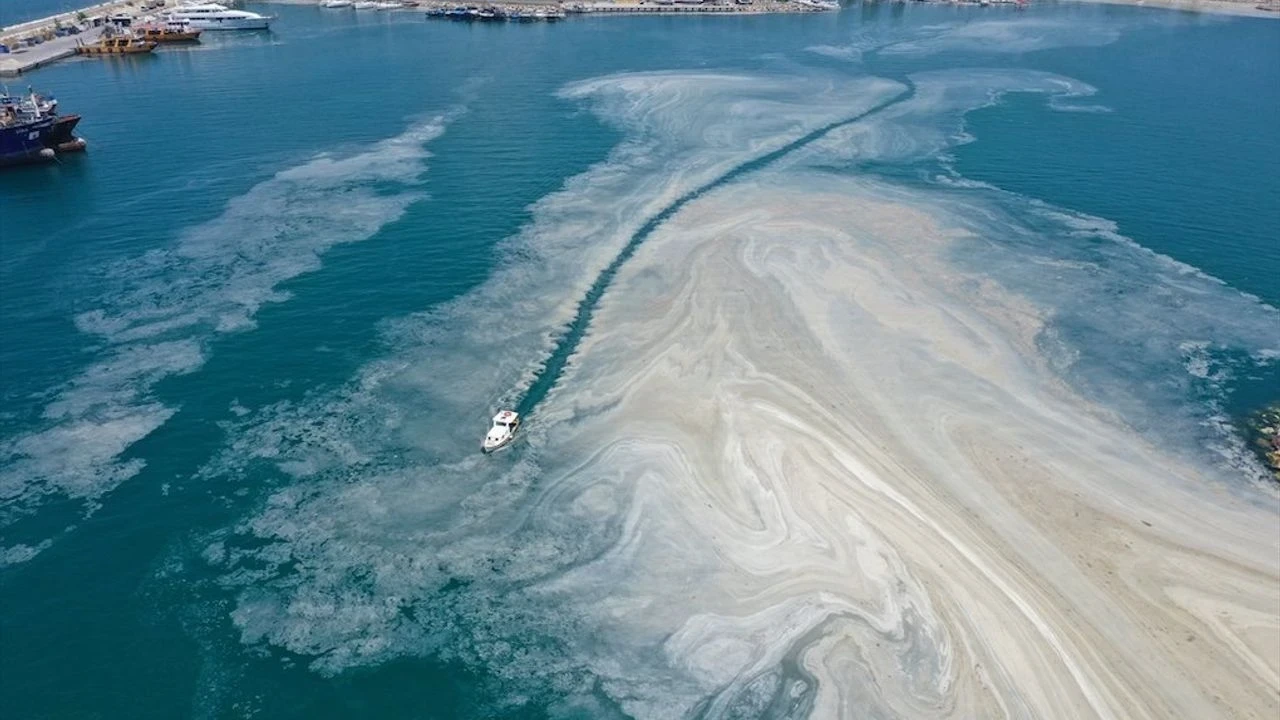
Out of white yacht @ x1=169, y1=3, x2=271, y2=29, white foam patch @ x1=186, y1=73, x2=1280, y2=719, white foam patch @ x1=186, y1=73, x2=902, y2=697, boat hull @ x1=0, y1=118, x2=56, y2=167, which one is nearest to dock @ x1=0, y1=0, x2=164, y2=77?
white yacht @ x1=169, y1=3, x2=271, y2=29

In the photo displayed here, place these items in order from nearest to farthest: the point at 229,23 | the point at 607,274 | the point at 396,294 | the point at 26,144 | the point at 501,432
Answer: the point at 501,432, the point at 396,294, the point at 607,274, the point at 26,144, the point at 229,23

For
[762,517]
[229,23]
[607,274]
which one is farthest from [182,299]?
[229,23]

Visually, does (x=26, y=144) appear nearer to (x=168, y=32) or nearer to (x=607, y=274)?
(x=168, y=32)

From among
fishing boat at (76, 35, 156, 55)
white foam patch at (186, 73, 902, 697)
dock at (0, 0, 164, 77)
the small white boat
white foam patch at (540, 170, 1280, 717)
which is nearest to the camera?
white foam patch at (540, 170, 1280, 717)

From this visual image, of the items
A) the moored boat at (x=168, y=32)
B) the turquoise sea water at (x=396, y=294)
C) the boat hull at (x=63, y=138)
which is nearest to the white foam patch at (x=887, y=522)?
the turquoise sea water at (x=396, y=294)

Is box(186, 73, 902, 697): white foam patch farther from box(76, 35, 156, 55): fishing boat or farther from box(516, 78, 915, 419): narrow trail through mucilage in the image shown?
box(76, 35, 156, 55): fishing boat

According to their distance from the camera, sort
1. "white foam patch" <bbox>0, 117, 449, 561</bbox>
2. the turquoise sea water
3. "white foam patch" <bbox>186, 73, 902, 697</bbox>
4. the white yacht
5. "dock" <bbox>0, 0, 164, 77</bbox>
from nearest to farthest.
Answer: the turquoise sea water
"white foam patch" <bbox>186, 73, 902, 697</bbox>
"white foam patch" <bbox>0, 117, 449, 561</bbox>
"dock" <bbox>0, 0, 164, 77</bbox>
the white yacht

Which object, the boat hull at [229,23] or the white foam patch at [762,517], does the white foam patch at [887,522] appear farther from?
the boat hull at [229,23]
